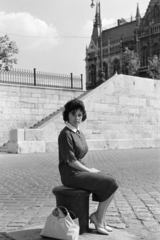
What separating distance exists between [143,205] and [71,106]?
2306 millimetres

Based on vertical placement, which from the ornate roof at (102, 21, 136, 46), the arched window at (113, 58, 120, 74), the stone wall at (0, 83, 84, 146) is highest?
the ornate roof at (102, 21, 136, 46)

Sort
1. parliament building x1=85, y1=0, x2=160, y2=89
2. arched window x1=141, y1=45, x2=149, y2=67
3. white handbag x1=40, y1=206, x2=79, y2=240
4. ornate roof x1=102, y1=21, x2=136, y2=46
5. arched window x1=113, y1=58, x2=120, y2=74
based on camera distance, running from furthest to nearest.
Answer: ornate roof x1=102, y1=21, x2=136, y2=46
arched window x1=113, y1=58, x2=120, y2=74
parliament building x1=85, y1=0, x2=160, y2=89
arched window x1=141, y1=45, x2=149, y2=67
white handbag x1=40, y1=206, x2=79, y2=240

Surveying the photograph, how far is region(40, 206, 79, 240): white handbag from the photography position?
11.7 feet

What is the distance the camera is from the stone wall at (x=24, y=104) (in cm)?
2022

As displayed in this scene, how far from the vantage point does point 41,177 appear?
8.61 m

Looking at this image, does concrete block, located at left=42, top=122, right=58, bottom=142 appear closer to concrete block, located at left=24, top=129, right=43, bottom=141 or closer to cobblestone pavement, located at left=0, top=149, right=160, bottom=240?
concrete block, located at left=24, top=129, right=43, bottom=141

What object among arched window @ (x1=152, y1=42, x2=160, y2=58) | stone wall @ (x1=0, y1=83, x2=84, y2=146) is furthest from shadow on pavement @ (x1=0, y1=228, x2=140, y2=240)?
arched window @ (x1=152, y1=42, x2=160, y2=58)

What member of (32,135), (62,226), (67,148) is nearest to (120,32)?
(32,135)

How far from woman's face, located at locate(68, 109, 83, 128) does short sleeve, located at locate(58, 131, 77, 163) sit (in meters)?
0.20

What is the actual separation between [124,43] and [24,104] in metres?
64.8

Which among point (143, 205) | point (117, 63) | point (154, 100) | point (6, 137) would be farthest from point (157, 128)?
point (117, 63)

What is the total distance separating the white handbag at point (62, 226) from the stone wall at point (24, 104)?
1676 centimetres

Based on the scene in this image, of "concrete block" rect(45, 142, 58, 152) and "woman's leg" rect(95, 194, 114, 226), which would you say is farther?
"concrete block" rect(45, 142, 58, 152)

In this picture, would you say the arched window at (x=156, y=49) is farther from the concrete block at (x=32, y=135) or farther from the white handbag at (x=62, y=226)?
the white handbag at (x=62, y=226)
